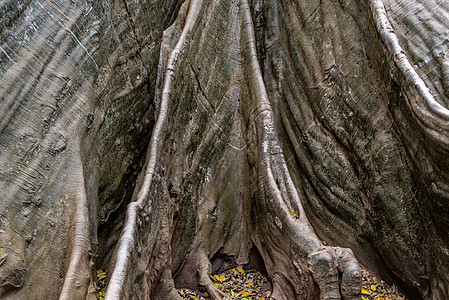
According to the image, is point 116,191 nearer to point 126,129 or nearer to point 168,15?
point 126,129

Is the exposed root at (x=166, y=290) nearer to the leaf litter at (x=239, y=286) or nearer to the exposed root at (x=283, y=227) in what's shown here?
the leaf litter at (x=239, y=286)

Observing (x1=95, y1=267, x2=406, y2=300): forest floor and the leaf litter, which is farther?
the leaf litter

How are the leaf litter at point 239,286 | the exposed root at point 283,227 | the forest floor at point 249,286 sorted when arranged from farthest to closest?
the leaf litter at point 239,286
the forest floor at point 249,286
the exposed root at point 283,227

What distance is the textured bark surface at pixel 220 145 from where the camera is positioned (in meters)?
2.71

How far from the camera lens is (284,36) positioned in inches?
189

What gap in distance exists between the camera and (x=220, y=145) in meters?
4.34

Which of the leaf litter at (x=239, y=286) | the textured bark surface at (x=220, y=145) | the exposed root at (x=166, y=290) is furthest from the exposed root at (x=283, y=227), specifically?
the exposed root at (x=166, y=290)

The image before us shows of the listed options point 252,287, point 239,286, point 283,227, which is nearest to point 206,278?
point 239,286

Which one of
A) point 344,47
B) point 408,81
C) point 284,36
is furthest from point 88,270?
point 284,36

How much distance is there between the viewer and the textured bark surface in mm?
2711

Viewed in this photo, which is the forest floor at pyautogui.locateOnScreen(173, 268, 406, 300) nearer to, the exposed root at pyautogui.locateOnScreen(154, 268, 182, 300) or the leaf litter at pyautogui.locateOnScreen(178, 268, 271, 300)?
the leaf litter at pyautogui.locateOnScreen(178, 268, 271, 300)

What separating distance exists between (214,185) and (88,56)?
184 cm

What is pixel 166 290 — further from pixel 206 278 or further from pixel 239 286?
pixel 239 286

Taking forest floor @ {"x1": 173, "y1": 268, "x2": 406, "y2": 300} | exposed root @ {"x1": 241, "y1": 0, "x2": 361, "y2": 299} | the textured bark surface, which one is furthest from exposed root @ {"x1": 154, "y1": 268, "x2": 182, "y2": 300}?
exposed root @ {"x1": 241, "y1": 0, "x2": 361, "y2": 299}
